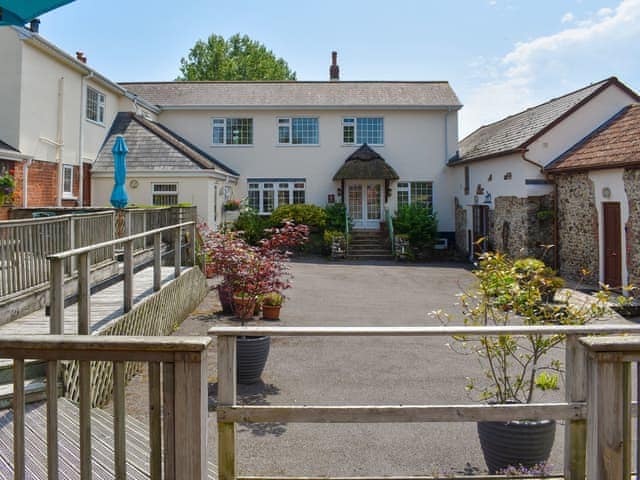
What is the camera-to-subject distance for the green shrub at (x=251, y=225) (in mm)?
22719

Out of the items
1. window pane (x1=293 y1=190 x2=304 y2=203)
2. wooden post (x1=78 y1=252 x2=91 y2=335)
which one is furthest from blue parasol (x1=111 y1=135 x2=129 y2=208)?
window pane (x1=293 y1=190 x2=304 y2=203)

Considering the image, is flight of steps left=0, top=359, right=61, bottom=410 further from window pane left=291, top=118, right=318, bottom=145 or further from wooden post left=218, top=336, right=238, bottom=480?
window pane left=291, top=118, right=318, bottom=145

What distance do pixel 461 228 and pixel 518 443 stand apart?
21129 millimetres

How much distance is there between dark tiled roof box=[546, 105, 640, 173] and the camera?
1420cm

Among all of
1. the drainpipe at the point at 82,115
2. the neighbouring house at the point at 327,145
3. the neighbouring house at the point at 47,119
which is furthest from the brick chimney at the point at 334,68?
the drainpipe at the point at 82,115

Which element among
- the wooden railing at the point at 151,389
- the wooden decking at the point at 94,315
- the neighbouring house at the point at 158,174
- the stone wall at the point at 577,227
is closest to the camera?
the wooden railing at the point at 151,389

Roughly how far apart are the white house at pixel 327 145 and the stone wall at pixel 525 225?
5.57 metres

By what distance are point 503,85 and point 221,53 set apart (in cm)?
2977

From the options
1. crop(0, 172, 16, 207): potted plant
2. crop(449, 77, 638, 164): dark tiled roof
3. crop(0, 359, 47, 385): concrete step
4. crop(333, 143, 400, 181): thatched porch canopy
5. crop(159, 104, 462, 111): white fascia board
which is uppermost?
crop(159, 104, 462, 111): white fascia board

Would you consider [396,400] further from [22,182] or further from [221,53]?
[221,53]

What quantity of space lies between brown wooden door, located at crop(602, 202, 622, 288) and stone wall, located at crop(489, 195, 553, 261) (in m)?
2.77

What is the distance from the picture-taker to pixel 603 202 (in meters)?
15.0

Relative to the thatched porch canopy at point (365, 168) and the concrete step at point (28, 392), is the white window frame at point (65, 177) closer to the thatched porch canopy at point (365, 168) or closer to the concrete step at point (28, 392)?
the thatched porch canopy at point (365, 168)

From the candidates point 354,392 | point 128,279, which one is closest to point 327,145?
point 128,279
